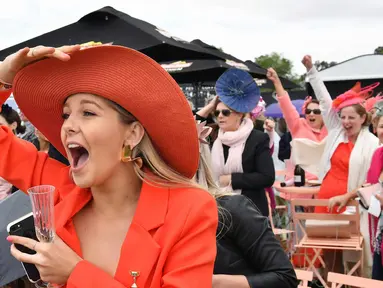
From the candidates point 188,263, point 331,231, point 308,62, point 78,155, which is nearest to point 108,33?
point 308,62

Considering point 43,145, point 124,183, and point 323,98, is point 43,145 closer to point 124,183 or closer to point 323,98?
point 323,98

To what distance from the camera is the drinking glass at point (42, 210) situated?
142 cm

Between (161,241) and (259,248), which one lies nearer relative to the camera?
(161,241)

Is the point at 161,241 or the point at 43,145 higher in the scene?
the point at 161,241

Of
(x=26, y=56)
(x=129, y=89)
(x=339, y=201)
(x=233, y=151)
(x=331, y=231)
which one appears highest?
(x=26, y=56)

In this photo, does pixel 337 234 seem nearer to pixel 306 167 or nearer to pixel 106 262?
pixel 306 167

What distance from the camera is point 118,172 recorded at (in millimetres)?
1654

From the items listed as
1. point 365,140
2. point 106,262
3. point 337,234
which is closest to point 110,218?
point 106,262

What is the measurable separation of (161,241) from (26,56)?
2.36 ft

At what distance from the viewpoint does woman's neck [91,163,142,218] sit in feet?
5.44

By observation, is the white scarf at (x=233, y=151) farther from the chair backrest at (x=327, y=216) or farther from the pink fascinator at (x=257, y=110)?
the pink fascinator at (x=257, y=110)

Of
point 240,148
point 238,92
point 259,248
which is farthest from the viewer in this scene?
point 238,92

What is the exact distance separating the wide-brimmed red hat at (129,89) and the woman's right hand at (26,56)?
0.08 ft

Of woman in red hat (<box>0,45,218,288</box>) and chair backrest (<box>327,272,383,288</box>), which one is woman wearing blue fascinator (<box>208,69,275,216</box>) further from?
woman in red hat (<box>0,45,218,288</box>)
